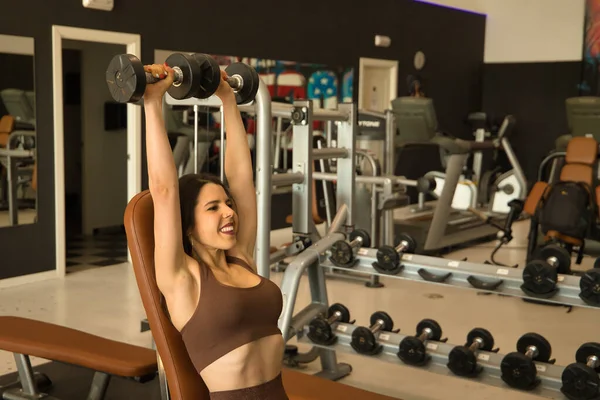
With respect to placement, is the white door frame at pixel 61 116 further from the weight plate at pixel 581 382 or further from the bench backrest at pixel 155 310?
the weight plate at pixel 581 382

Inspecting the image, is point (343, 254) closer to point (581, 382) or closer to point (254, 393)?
point (581, 382)

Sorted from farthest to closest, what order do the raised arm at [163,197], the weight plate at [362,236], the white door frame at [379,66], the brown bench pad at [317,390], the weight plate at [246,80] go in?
the white door frame at [379,66] < the weight plate at [362,236] < the brown bench pad at [317,390] < the weight plate at [246,80] < the raised arm at [163,197]

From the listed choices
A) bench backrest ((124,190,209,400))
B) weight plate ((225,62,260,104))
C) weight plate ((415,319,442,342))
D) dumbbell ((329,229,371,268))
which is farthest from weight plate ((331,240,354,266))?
bench backrest ((124,190,209,400))

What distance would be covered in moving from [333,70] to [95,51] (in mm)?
2542

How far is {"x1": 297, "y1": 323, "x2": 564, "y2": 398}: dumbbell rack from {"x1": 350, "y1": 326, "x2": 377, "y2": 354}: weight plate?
0.13 ft

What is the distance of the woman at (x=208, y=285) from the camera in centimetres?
182

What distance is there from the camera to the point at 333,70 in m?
8.17

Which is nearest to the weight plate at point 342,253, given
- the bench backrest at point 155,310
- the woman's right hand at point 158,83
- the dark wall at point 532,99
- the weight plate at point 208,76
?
the bench backrest at point 155,310

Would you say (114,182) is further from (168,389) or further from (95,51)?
(168,389)

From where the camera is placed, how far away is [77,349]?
2.82 m

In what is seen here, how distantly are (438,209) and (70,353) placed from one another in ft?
13.3

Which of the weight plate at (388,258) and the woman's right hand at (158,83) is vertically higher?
the woman's right hand at (158,83)

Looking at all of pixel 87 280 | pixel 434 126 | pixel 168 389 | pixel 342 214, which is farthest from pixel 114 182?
pixel 168 389

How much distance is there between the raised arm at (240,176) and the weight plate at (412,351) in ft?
3.65
